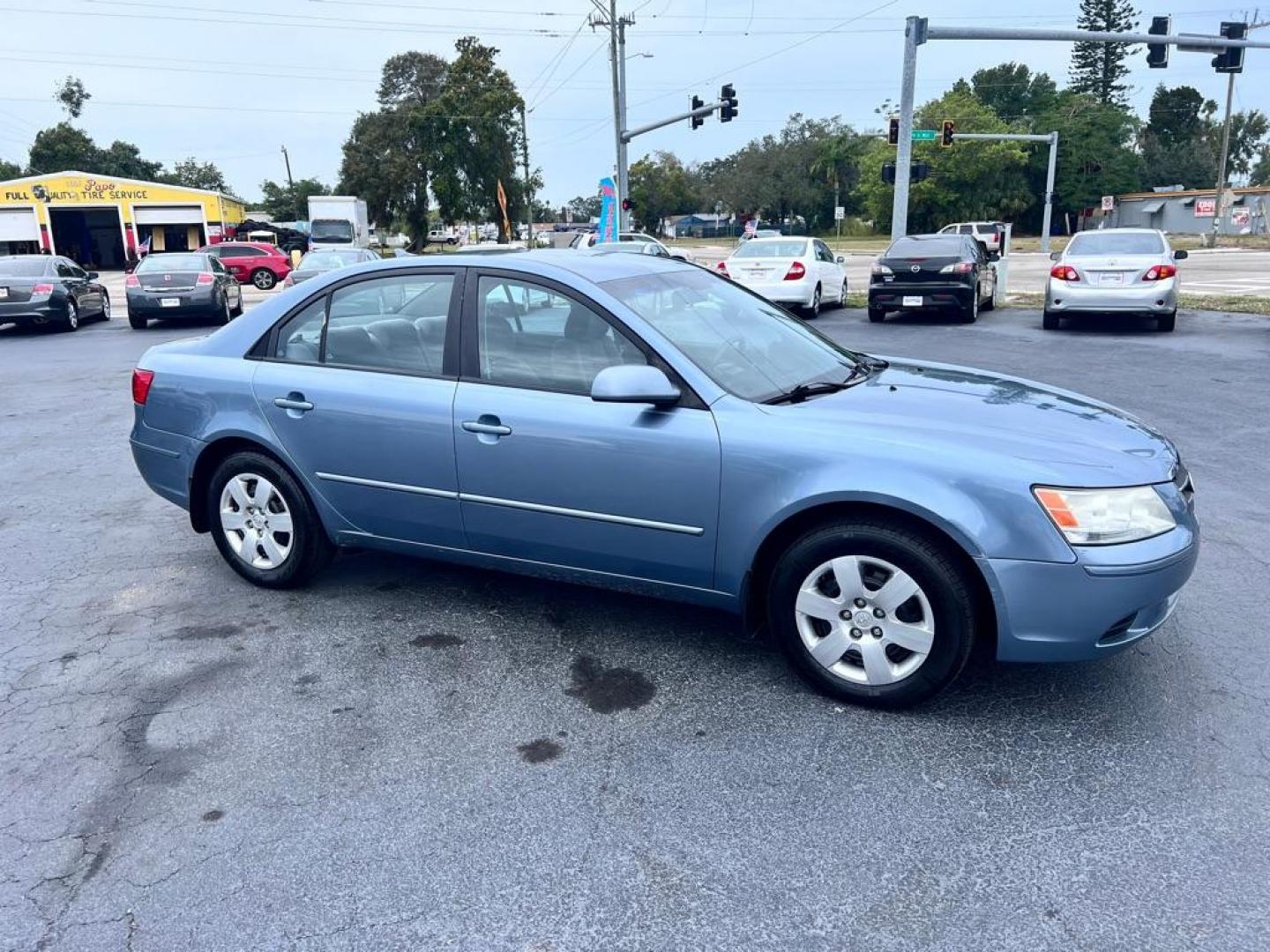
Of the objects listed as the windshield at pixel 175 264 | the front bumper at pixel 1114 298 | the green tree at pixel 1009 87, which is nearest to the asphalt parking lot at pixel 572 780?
the front bumper at pixel 1114 298

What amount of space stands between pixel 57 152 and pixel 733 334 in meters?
87.7

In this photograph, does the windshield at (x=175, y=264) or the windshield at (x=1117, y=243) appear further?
the windshield at (x=175, y=264)

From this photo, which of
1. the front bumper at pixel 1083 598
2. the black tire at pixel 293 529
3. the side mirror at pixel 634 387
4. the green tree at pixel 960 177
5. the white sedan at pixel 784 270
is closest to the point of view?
the front bumper at pixel 1083 598

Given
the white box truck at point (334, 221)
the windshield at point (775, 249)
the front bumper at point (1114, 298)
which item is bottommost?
the front bumper at point (1114, 298)

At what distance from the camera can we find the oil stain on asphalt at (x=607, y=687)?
11.9 ft

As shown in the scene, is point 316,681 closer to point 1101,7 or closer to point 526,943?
point 526,943

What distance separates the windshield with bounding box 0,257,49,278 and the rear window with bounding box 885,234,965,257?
15.7 metres

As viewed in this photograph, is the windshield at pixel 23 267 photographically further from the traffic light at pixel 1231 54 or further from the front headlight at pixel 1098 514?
the traffic light at pixel 1231 54

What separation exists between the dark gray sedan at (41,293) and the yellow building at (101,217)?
99.4ft

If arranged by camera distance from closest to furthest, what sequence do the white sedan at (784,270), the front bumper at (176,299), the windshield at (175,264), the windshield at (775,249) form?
1. the white sedan at (784,270)
2. the windshield at (775,249)
3. the front bumper at (176,299)
4. the windshield at (175,264)

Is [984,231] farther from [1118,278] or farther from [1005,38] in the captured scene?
[1118,278]

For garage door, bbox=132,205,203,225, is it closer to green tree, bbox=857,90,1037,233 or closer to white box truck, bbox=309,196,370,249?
white box truck, bbox=309,196,370,249

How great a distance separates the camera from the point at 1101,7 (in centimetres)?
8431

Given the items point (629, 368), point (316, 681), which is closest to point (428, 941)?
point (316, 681)
